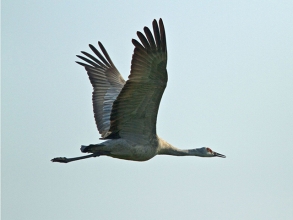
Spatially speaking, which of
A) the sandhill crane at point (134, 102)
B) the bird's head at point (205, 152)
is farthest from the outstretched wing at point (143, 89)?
the bird's head at point (205, 152)

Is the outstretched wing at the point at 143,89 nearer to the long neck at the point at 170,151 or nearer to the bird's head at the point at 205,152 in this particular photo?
the long neck at the point at 170,151

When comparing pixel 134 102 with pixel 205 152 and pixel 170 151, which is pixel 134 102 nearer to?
pixel 170 151

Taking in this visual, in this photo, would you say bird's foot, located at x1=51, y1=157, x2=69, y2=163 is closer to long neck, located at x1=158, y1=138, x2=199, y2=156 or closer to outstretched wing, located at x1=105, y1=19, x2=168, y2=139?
outstretched wing, located at x1=105, y1=19, x2=168, y2=139

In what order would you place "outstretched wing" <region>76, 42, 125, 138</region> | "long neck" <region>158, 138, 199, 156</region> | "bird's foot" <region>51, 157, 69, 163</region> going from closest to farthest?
"long neck" <region>158, 138, 199, 156</region>, "bird's foot" <region>51, 157, 69, 163</region>, "outstretched wing" <region>76, 42, 125, 138</region>

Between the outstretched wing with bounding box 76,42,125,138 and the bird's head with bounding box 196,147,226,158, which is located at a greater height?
the outstretched wing with bounding box 76,42,125,138

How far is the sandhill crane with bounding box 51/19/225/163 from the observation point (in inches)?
583

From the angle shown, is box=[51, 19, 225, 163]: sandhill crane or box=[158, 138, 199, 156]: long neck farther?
box=[158, 138, 199, 156]: long neck

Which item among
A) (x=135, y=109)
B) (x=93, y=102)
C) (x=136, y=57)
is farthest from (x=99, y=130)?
(x=136, y=57)

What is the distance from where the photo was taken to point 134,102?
15.6m

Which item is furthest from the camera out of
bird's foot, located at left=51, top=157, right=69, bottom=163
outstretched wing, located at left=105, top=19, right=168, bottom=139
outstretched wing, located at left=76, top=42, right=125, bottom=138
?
outstretched wing, located at left=76, top=42, right=125, bottom=138

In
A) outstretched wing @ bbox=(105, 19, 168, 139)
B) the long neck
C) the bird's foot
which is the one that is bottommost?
the bird's foot

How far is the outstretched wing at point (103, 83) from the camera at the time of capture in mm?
18812

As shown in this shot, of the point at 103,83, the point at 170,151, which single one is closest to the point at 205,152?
the point at 170,151

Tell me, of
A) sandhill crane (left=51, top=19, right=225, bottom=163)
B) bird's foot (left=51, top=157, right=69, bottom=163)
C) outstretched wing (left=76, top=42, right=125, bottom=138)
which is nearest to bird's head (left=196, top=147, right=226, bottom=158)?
sandhill crane (left=51, top=19, right=225, bottom=163)
